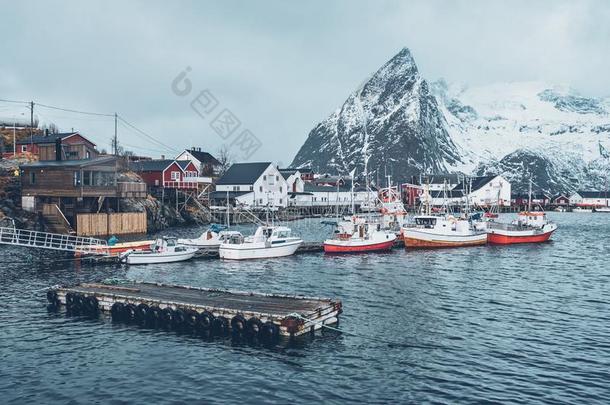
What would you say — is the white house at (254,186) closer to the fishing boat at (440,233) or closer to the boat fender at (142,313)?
the fishing boat at (440,233)

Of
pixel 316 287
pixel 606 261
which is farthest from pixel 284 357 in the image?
pixel 606 261

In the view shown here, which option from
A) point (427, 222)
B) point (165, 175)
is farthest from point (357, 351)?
point (165, 175)

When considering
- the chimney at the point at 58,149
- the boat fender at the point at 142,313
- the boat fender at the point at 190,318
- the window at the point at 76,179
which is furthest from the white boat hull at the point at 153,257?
the chimney at the point at 58,149

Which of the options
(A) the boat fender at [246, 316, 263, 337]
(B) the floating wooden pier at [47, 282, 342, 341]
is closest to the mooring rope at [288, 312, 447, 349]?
(B) the floating wooden pier at [47, 282, 342, 341]

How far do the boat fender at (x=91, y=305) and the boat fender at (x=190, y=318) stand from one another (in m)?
7.50

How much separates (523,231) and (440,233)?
1793 centimetres

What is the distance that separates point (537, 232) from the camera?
8156 cm

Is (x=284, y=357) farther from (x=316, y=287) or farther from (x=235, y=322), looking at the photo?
(x=316, y=287)

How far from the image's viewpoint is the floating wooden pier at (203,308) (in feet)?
92.3

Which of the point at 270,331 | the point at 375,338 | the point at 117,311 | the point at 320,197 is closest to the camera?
the point at 270,331

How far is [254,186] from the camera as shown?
399 feet

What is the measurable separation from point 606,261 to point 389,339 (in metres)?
44.9

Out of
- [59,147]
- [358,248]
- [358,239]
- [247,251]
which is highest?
[59,147]

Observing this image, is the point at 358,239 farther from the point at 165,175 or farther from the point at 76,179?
the point at 165,175
